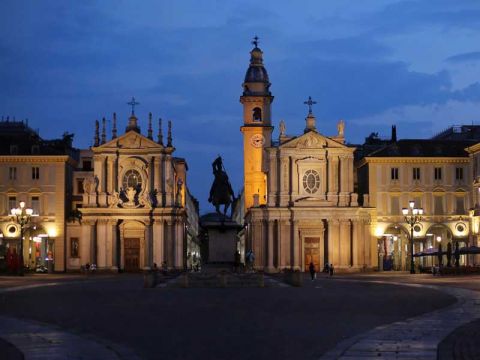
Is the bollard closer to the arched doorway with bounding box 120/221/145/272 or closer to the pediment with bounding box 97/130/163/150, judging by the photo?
the arched doorway with bounding box 120/221/145/272

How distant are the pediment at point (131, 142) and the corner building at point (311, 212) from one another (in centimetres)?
1308

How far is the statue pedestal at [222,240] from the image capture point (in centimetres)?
5453

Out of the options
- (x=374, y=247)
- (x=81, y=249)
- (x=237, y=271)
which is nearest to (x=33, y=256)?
(x=81, y=249)

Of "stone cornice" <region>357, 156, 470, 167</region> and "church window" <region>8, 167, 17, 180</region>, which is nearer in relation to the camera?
"church window" <region>8, 167, 17, 180</region>

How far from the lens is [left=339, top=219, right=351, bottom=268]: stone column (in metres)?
97.9

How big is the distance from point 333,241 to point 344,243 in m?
1.22

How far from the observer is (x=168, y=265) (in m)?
97.6

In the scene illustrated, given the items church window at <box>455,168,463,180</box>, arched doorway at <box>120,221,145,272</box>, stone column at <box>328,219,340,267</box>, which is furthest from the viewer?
church window at <box>455,168,463,180</box>

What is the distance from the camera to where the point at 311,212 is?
326ft

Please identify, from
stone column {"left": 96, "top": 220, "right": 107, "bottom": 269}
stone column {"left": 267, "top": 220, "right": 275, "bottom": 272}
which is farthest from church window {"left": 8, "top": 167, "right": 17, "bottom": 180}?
stone column {"left": 267, "top": 220, "right": 275, "bottom": 272}

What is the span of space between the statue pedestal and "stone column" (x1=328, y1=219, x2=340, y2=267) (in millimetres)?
44008

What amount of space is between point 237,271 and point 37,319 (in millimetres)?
30684

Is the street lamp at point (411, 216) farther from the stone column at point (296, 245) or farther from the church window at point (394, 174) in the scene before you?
the stone column at point (296, 245)

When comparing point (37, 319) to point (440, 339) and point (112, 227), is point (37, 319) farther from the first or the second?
point (112, 227)
